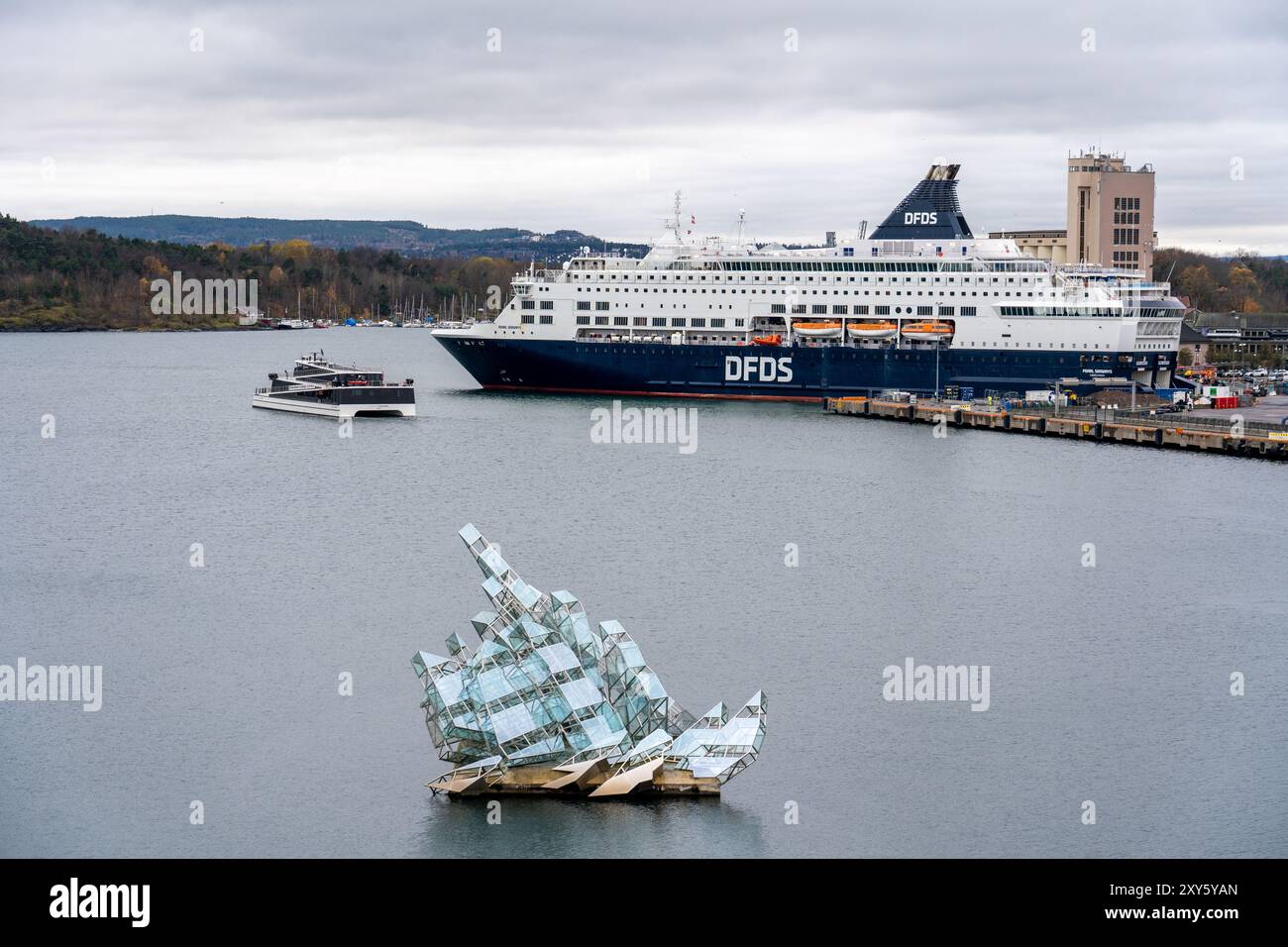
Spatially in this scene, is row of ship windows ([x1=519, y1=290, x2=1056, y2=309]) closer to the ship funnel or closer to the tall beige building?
the ship funnel

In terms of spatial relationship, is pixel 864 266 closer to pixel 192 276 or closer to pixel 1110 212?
pixel 1110 212

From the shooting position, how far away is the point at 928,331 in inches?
2331

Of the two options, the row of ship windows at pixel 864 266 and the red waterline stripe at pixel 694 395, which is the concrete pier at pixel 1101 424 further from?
the row of ship windows at pixel 864 266

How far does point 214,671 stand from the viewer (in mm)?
22125

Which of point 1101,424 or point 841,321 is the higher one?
point 841,321

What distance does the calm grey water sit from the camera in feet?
56.5

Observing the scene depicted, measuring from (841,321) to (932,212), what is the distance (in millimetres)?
5204

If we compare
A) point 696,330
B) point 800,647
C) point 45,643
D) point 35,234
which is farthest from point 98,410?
point 35,234
